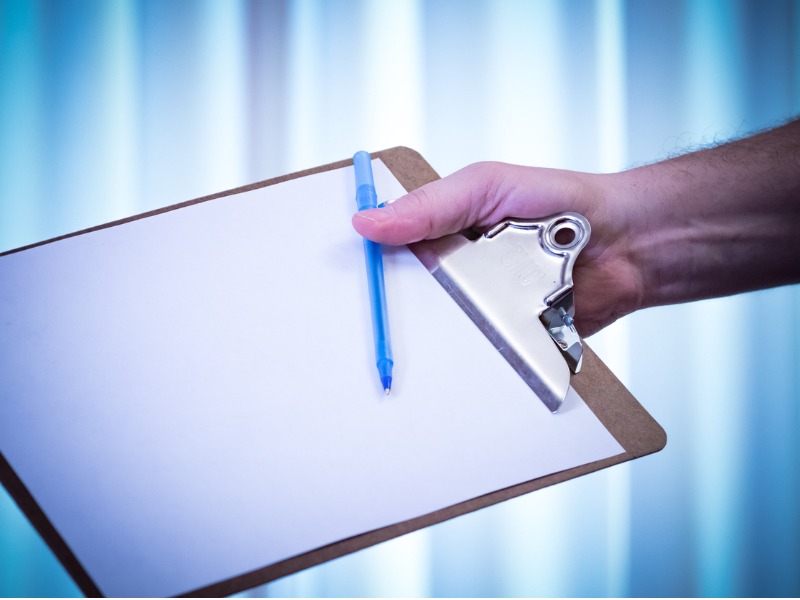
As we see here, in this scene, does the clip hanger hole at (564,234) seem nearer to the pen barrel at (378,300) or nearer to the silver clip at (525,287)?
the silver clip at (525,287)

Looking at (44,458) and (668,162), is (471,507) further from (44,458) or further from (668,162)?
(668,162)

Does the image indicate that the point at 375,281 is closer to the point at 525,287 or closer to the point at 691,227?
the point at 525,287

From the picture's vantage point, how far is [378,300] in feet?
1.93

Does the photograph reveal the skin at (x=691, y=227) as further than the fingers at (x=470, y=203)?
Yes

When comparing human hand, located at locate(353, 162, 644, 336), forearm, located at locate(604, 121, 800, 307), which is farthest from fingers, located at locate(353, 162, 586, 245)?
forearm, located at locate(604, 121, 800, 307)

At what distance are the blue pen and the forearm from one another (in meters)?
0.29

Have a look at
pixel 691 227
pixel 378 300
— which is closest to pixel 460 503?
pixel 378 300

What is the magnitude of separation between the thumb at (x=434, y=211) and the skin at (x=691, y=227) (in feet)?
0.39

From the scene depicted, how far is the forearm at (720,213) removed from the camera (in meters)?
0.80

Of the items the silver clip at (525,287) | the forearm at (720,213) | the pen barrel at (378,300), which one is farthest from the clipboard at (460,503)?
the forearm at (720,213)

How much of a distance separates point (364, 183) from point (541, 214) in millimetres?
181

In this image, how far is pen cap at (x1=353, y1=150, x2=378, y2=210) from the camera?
0.67 meters

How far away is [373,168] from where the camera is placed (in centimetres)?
75

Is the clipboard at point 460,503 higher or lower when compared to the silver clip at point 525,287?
lower
